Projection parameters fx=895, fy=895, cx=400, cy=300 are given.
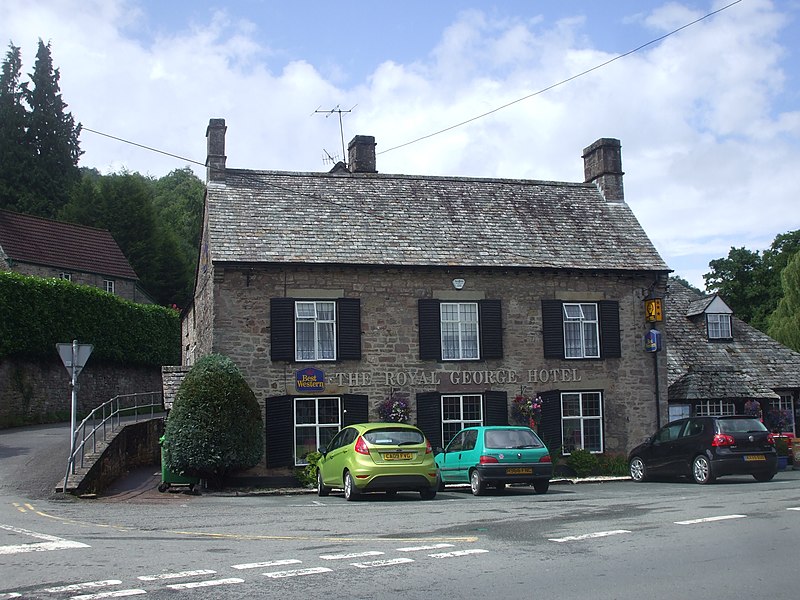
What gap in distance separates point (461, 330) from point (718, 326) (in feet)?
37.3

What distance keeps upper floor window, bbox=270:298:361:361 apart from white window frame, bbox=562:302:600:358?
6066 mm

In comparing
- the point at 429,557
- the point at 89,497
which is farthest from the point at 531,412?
the point at 429,557

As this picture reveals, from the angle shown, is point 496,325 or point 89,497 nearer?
point 89,497

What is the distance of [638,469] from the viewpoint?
22.5 meters

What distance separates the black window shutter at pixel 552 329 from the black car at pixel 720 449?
4483mm

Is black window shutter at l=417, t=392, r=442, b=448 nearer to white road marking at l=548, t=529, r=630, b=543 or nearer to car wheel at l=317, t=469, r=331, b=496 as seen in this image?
car wheel at l=317, t=469, r=331, b=496

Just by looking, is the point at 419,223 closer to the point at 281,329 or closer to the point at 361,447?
the point at 281,329

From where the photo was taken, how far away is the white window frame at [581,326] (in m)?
25.3

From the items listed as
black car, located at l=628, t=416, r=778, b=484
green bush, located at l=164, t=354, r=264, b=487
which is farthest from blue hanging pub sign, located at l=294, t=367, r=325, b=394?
black car, located at l=628, t=416, r=778, b=484

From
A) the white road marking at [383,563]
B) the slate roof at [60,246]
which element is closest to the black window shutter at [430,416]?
the white road marking at [383,563]

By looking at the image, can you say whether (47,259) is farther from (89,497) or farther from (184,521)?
(184,521)

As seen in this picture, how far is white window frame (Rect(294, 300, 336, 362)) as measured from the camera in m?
23.2

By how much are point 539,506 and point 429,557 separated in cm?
621

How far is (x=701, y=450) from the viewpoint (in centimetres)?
2022
